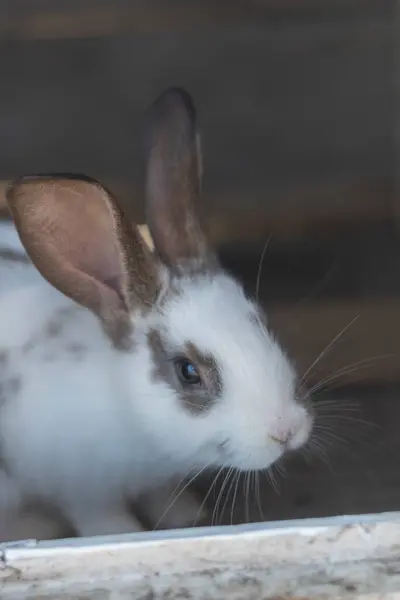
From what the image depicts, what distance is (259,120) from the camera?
7.48 feet

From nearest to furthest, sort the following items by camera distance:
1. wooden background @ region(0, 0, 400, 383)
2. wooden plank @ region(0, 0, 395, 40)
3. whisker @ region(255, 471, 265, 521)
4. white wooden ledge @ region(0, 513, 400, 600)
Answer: white wooden ledge @ region(0, 513, 400, 600)
whisker @ region(255, 471, 265, 521)
wooden background @ region(0, 0, 400, 383)
wooden plank @ region(0, 0, 395, 40)

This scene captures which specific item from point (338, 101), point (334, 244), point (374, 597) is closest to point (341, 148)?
point (338, 101)

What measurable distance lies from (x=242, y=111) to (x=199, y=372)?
3.91 feet

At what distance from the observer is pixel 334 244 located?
2.04 m

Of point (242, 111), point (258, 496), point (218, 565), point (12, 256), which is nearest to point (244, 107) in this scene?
point (242, 111)

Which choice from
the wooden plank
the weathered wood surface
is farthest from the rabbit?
the wooden plank

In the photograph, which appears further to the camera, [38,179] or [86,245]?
[86,245]

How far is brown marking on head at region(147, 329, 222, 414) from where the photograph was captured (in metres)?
1.24

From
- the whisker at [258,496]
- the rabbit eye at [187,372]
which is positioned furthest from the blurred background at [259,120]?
the rabbit eye at [187,372]

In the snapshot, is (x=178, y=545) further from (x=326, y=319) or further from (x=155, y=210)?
(x=326, y=319)

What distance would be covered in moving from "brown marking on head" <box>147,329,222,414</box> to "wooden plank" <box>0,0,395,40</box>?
1.25m

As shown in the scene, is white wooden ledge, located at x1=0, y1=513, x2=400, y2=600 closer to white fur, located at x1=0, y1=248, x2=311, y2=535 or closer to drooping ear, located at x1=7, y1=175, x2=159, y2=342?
white fur, located at x1=0, y1=248, x2=311, y2=535

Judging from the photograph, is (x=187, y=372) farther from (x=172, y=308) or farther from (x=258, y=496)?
(x=258, y=496)

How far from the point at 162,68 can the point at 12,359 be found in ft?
3.68
